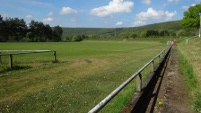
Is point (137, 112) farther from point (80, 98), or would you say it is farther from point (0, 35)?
point (0, 35)

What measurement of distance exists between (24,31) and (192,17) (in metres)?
88.9

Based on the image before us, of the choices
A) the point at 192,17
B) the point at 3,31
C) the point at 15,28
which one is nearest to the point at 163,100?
the point at 192,17

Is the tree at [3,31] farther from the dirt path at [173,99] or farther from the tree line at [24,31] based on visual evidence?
the dirt path at [173,99]

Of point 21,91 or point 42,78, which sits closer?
point 21,91

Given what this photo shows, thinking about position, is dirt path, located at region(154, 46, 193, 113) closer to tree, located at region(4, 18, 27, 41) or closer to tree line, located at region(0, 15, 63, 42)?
tree line, located at region(0, 15, 63, 42)

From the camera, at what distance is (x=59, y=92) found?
26.3 ft

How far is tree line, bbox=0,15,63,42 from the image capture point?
11279 centimetres

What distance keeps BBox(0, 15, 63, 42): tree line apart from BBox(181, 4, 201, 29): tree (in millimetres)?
78443

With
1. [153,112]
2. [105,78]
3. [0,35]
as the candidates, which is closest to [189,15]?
[105,78]

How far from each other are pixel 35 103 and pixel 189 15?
68792mm

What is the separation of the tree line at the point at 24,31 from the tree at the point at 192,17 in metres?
78.4

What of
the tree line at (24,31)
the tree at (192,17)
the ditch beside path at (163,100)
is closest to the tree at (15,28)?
the tree line at (24,31)

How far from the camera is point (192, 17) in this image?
221 feet

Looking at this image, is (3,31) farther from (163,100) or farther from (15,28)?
(163,100)
